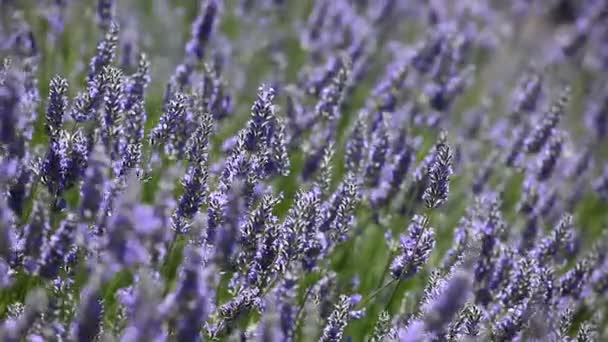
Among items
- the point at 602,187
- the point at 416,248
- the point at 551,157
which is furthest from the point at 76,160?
the point at 602,187

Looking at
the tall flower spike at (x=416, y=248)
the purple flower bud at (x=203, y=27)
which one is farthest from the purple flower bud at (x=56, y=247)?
the purple flower bud at (x=203, y=27)

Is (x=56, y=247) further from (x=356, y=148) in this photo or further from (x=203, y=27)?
(x=203, y=27)

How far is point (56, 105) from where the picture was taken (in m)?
3.08

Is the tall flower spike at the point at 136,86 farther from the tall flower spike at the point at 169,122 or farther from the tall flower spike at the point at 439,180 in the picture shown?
the tall flower spike at the point at 439,180

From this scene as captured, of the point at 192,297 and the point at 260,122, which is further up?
the point at 260,122

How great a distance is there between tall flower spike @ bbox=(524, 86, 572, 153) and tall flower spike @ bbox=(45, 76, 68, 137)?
2.72 metres

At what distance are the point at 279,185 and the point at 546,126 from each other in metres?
1.61

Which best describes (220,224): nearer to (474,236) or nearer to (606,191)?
(474,236)

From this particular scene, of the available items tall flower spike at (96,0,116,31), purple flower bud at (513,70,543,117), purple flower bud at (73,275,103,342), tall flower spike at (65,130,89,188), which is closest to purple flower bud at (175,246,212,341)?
purple flower bud at (73,275,103,342)

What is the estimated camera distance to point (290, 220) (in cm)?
299

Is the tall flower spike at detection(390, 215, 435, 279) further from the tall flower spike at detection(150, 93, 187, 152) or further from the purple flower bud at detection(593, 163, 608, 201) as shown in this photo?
the purple flower bud at detection(593, 163, 608, 201)

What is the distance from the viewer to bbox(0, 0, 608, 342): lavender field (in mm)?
2529

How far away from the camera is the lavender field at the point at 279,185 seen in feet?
8.30

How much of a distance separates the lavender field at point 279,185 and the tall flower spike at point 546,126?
0.5 inches
